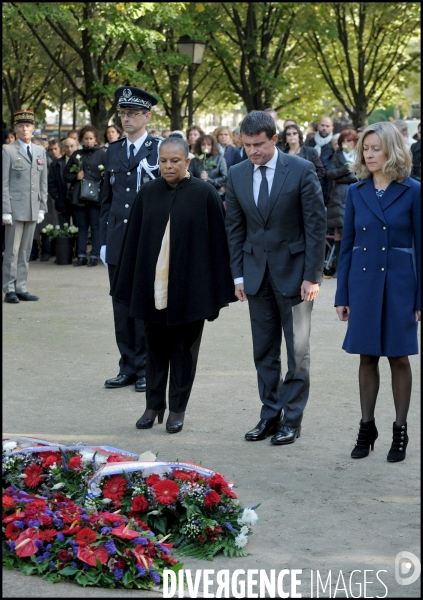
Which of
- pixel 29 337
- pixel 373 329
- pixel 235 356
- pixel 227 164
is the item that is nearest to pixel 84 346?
pixel 29 337

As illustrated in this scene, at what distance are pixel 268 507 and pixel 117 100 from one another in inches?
146

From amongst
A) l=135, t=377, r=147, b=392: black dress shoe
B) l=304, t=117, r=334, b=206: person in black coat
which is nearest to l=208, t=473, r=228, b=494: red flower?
l=135, t=377, r=147, b=392: black dress shoe

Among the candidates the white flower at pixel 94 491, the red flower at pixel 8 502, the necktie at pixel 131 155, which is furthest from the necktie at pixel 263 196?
the red flower at pixel 8 502

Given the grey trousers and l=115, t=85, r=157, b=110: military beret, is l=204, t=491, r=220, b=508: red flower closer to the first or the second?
l=115, t=85, r=157, b=110: military beret

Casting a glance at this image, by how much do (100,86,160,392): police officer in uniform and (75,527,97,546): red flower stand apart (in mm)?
3737

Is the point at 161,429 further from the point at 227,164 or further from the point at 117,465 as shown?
the point at 227,164

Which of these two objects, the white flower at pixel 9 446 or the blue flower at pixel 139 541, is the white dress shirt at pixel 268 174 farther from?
the blue flower at pixel 139 541

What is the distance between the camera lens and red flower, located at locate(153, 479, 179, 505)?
15.8 feet

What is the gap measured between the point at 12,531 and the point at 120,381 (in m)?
3.80

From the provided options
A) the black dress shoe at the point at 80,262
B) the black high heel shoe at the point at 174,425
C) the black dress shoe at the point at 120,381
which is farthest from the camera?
the black dress shoe at the point at 80,262

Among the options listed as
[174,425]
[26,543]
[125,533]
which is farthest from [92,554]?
[174,425]

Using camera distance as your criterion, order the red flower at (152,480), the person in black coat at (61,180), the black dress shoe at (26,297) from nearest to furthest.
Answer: the red flower at (152,480), the black dress shoe at (26,297), the person in black coat at (61,180)

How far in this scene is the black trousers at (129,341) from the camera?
8.28 m

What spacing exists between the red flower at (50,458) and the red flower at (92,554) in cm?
92
